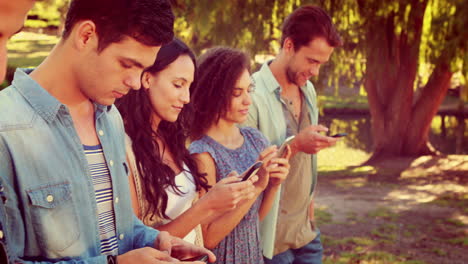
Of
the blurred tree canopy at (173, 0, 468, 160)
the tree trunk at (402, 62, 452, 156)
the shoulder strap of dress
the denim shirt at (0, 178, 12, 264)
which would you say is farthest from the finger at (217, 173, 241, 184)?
the tree trunk at (402, 62, 452, 156)

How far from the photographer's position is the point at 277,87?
328 cm

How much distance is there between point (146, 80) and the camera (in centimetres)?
225

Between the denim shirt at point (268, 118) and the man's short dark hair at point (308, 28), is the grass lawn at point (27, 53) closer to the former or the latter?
the man's short dark hair at point (308, 28)

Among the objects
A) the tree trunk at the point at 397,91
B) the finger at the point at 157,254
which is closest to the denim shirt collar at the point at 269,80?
the finger at the point at 157,254

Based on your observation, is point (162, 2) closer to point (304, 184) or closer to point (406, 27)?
point (304, 184)

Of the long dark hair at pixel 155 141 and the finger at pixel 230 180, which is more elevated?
the long dark hair at pixel 155 141

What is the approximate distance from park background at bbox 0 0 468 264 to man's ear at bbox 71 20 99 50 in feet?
12.7

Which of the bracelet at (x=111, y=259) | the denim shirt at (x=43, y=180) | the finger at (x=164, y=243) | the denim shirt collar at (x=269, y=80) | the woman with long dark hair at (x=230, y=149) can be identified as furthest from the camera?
the denim shirt collar at (x=269, y=80)

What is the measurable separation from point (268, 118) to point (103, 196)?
5.40ft

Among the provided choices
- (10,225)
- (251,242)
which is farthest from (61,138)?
(251,242)

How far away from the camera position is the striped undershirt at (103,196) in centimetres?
164

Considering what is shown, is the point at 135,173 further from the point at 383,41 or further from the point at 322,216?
the point at 383,41

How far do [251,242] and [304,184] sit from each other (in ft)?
2.72

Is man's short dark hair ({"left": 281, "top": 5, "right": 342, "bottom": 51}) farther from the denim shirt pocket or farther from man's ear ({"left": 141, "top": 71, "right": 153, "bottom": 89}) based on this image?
the denim shirt pocket
